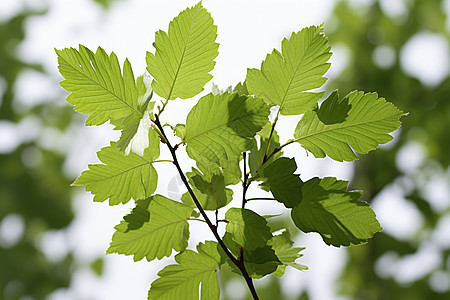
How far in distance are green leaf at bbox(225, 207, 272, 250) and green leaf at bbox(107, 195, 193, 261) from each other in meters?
0.05

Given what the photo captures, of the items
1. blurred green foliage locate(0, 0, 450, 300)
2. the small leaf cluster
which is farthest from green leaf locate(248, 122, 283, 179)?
blurred green foliage locate(0, 0, 450, 300)

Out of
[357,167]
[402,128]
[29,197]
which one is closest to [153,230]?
[357,167]

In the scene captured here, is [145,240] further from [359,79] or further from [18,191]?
[18,191]

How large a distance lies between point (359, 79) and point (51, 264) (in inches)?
156

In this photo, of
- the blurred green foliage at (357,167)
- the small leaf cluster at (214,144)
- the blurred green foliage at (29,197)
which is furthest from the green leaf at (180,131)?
the blurred green foliage at (29,197)

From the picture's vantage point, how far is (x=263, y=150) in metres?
0.37

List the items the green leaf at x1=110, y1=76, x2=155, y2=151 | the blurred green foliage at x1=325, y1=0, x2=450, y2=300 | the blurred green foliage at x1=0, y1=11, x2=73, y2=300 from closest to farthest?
1. the green leaf at x1=110, y1=76, x2=155, y2=151
2. the blurred green foliage at x1=325, y1=0, x2=450, y2=300
3. the blurred green foliage at x1=0, y1=11, x2=73, y2=300

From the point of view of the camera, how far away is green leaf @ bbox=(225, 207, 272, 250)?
12.5 inches

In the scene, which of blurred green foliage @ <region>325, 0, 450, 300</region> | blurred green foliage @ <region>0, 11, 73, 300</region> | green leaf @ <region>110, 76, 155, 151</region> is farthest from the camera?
blurred green foliage @ <region>0, 11, 73, 300</region>

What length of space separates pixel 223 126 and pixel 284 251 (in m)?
0.13

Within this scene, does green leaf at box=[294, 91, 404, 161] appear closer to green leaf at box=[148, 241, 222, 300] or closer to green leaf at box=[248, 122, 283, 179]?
green leaf at box=[248, 122, 283, 179]

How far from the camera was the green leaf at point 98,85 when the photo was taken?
1.02ft

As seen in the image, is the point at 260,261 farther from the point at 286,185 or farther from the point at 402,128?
the point at 402,128

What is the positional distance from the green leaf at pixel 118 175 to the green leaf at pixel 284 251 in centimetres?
12
